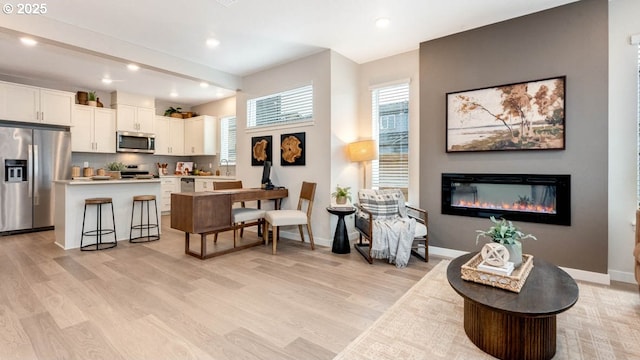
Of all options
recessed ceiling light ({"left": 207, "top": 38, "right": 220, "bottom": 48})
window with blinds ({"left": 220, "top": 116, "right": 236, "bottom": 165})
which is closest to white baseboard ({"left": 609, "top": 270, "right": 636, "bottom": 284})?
recessed ceiling light ({"left": 207, "top": 38, "right": 220, "bottom": 48})

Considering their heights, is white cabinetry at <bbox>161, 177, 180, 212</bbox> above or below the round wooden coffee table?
above

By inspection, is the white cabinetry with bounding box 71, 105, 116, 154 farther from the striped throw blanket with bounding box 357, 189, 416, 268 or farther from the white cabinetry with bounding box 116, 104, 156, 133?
the striped throw blanket with bounding box 357, 189, 416, 268

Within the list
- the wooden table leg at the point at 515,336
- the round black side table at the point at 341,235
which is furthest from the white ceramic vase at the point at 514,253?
the round black side table at the point at 341,235

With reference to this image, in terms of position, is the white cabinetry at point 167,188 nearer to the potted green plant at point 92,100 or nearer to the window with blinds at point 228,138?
the window with blinds at point 228,138

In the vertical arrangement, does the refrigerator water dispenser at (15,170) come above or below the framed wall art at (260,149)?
below

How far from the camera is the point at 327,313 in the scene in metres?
2.29

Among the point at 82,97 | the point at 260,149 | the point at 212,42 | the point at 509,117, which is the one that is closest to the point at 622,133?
A: the point at 509,117

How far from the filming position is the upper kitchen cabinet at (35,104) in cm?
483

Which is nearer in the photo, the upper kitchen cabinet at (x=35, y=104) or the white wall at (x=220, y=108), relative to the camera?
the upper kitchen cabinet at (x=35, y=104)

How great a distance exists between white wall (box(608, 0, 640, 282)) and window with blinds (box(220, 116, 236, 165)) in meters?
6.24

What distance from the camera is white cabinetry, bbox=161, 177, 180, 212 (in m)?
6.75

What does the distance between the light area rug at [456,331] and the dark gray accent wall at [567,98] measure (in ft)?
2.08

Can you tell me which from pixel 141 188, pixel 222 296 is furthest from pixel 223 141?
pixel 222 296

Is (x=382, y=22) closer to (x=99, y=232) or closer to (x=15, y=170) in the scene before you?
(x=99, y=232)
